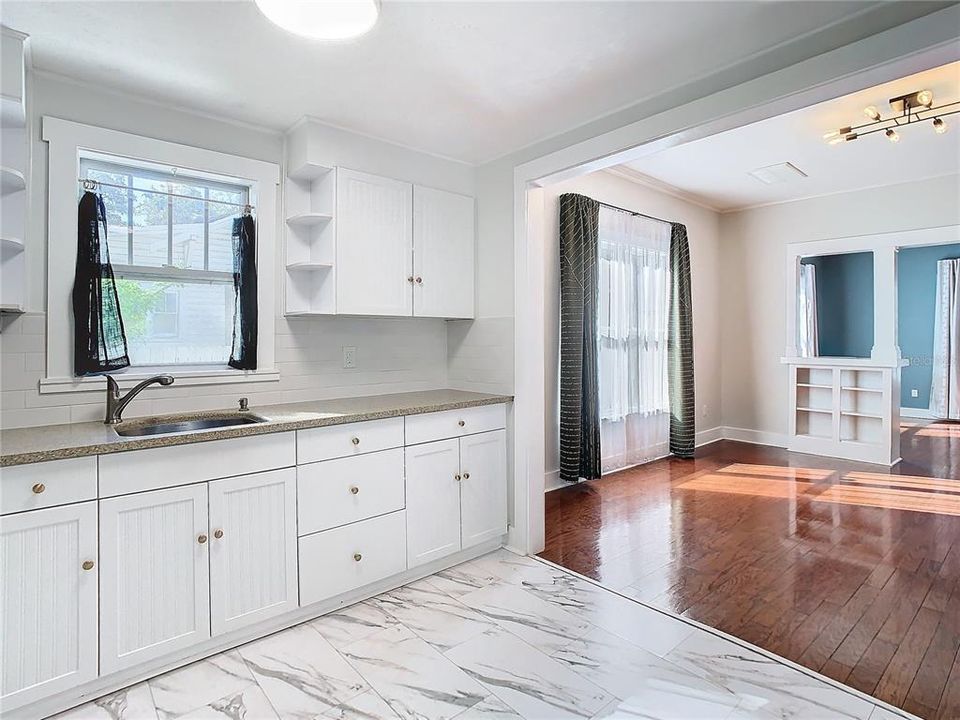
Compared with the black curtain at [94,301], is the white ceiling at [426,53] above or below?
above

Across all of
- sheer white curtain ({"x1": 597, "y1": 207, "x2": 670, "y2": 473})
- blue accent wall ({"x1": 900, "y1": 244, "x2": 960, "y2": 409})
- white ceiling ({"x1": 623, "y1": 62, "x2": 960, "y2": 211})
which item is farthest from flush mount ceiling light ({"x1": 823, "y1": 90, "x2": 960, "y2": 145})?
blue accent wall ({"x1": 900, "y1": 244, "x2": 960, "y2": 409})

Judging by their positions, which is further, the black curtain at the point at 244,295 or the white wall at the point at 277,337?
the black curtain at the point at 244,295

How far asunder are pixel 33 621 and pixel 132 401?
3.30ft

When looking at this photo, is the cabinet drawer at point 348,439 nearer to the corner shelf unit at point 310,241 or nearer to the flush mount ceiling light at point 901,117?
the corner shelf unit at point 310,241

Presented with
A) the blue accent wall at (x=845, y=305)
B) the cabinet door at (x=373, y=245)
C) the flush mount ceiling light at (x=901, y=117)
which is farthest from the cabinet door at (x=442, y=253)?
the blue accent wall at (x=845, y=305)

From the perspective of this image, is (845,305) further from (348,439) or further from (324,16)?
(324,16)

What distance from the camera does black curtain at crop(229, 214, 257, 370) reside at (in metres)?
2.87

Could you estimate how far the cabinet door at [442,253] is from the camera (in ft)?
10.7

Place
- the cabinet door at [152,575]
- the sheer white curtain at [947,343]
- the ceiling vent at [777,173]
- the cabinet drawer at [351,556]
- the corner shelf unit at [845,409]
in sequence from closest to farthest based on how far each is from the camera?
the cabinet door at [152,575] < the cabinet drawer at [351,556] < the ceiling vent at [777,173] < the corner shelf unit at [845,409] < the sheer white curtain at [947,343]

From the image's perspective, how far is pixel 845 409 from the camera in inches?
216

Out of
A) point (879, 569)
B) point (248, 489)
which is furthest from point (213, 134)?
point (879, 569)

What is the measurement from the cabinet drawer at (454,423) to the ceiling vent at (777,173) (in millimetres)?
3386

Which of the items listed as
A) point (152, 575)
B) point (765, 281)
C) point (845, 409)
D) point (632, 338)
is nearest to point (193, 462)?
point (152, 575)

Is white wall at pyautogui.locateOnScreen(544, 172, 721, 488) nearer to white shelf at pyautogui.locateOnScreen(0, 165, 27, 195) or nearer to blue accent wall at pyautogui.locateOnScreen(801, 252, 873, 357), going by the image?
blue accent wall at pyautogui.locateOnScreen(801, 252, 873, 357)
